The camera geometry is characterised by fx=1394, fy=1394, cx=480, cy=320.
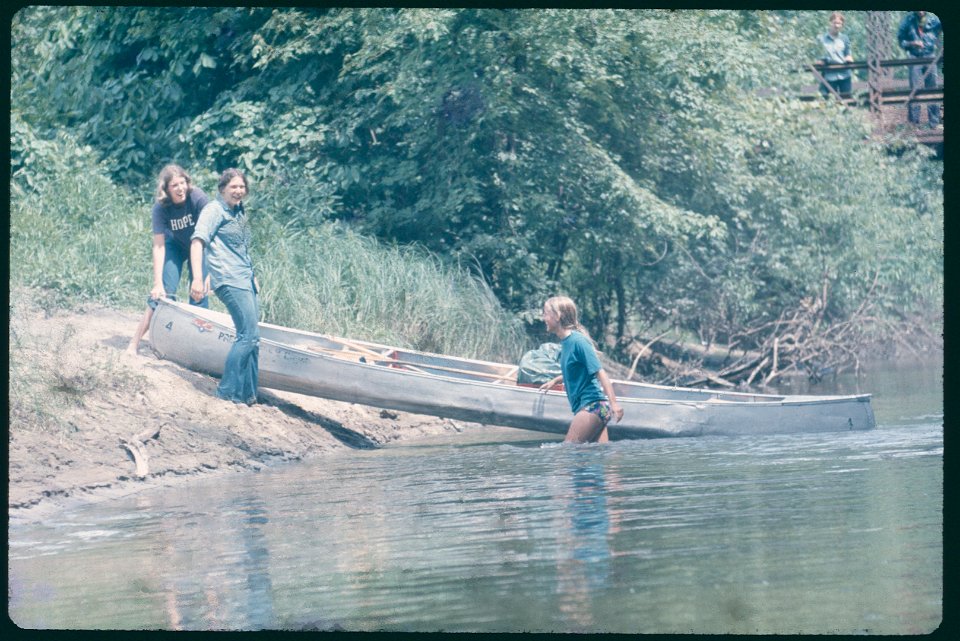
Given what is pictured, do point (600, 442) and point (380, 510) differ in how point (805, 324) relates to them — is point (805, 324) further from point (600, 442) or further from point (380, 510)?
point (380, 510)

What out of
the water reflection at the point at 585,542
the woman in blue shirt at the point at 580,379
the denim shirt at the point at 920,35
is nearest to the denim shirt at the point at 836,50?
the denim shirt at the point at 920,35

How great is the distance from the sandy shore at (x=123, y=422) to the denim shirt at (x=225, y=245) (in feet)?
4.05

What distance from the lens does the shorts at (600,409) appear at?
38.6 ft

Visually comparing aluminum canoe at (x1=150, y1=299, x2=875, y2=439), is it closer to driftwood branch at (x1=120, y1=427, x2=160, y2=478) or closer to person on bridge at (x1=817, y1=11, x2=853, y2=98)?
driftwood branch at (x1=120, y1=427, x2=160, y2=478)

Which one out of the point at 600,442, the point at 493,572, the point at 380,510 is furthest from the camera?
the point at 600,442

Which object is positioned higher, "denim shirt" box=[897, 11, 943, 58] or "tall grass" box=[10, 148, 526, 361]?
"denim shirt" box=[897, 11, 943, 58]

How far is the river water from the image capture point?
20.2ft

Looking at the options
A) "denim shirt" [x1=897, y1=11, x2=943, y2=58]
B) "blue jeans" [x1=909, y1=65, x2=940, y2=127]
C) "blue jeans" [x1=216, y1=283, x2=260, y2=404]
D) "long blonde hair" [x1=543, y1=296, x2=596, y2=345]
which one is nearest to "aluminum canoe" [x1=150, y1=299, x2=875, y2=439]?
"blue jeans" [x1=216, y1=283, x2=260, y2=404]

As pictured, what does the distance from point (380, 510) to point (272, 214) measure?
10.1 meters

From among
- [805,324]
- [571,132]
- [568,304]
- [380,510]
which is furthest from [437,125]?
[380,510]

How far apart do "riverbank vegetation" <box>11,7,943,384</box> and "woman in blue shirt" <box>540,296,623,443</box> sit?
488 cm

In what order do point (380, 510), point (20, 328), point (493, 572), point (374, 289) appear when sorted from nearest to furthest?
point (493, 572)
point (380, 510)
point (20, 328)
point (374, 289)

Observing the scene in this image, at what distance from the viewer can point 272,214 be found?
61.4 ft

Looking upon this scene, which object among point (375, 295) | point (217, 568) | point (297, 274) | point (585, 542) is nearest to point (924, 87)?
point (375, 295)
